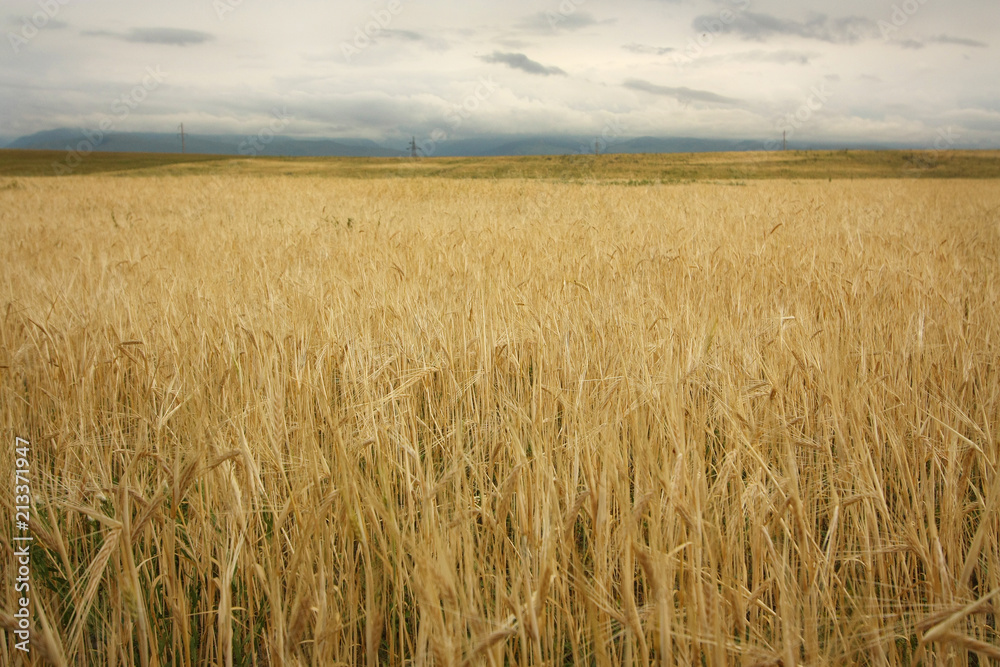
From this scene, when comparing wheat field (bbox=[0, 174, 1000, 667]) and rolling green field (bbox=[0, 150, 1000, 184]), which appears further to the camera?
rolling green field (bbox=[0, 150, 1000, 184])

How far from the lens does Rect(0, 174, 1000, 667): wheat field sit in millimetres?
1083

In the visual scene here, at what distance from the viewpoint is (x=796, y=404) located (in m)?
2.03

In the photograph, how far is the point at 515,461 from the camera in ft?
5.09

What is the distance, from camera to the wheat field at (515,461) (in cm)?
108

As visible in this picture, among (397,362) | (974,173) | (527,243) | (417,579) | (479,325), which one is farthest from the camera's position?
(974,173)

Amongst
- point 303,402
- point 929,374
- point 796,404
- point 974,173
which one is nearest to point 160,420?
point 303,402

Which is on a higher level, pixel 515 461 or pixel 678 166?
pixel 678 166

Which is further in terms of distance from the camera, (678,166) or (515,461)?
(678,166)

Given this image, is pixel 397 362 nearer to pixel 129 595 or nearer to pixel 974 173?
pixel 129 595

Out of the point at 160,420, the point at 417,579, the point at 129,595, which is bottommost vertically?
the point at 129,595

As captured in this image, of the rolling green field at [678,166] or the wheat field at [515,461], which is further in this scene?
the rolling green field at [678,166]

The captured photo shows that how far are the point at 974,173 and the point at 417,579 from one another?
48.2 m

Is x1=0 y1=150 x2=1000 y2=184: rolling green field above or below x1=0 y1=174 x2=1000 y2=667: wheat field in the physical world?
above

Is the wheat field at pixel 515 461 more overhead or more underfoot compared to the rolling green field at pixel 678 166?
more underfoot
